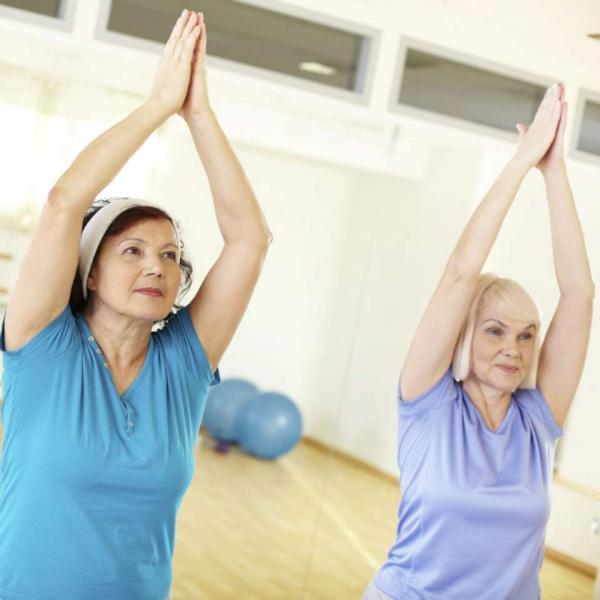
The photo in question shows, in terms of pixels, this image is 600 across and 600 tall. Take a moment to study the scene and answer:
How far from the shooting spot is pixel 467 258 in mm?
2012

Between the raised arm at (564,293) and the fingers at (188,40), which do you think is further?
the raised arm at (564,293)

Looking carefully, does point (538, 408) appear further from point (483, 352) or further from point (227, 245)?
point (227, 245)

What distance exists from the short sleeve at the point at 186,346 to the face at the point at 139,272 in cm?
10

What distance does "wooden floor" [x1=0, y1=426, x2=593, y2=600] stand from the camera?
3.55m

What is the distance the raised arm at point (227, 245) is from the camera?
1852mm

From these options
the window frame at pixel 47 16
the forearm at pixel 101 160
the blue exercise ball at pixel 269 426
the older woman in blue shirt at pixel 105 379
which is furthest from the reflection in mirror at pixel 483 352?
the window frame at pixel 47 16

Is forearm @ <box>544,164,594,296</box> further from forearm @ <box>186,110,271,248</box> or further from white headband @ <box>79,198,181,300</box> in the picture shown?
white headband @ <box>79,198,181,300</box>

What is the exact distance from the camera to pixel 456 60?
393 cm

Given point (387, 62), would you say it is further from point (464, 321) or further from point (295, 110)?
point (464, 321)

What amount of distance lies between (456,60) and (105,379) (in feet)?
8.59

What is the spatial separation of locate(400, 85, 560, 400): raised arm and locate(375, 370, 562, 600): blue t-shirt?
0.14ft

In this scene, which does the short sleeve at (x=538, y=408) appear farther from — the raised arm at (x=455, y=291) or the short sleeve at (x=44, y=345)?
the short sleeve at (x=44, y=345)

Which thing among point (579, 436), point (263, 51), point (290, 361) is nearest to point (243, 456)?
point (290, 361)

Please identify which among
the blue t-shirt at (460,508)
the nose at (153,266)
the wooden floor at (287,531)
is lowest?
the wooden floor at (287,531)
